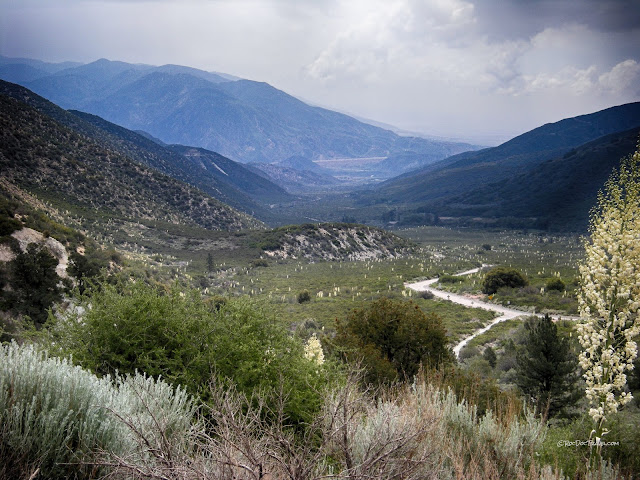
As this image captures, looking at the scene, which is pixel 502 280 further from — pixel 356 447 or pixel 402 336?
pixel 356 447

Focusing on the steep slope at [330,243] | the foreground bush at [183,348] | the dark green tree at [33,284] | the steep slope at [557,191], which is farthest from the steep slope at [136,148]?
the foreground bush at [183,348]

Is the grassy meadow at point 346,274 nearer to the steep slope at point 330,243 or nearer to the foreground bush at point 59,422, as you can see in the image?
the steep slope at point 330,243

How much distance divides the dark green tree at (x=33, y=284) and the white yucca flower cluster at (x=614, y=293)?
1586 cm

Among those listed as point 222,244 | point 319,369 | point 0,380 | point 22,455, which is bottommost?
point 222,244

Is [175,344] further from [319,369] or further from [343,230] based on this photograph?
[343,230]

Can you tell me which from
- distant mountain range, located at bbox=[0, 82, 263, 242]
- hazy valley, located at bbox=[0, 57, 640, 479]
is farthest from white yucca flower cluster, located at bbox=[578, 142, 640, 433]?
distant mountain range, located at bbox=[0, 82, 263, 242]

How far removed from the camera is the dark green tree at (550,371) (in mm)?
12336

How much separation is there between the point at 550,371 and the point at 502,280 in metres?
30.9

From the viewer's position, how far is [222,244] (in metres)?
62.3

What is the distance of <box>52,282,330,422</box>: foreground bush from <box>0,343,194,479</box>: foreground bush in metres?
1.69

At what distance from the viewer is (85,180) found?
179 ft

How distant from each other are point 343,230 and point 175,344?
70.3m

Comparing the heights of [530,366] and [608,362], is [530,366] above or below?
below

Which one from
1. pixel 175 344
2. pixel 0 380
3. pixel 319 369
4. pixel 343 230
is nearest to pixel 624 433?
pixel 319 369
